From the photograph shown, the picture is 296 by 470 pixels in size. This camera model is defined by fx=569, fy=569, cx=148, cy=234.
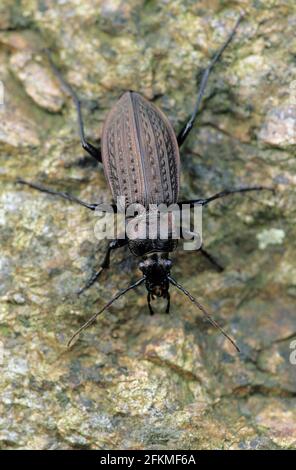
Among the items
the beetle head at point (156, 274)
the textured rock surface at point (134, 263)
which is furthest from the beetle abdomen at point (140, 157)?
the beetle head at point (156, 274)

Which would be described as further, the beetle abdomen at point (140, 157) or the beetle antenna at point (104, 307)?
the beetle abdomen at point (140, 157)

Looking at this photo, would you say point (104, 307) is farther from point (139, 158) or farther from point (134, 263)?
point (139, 158)

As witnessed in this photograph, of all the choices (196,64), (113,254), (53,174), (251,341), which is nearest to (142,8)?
(196,64)

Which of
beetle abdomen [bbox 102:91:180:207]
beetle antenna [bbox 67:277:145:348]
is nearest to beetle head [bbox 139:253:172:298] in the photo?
beetle antenna [bbox 67:277:145:348]

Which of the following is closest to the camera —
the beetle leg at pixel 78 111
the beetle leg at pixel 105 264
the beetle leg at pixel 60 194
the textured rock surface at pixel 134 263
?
the textured rock surface at pixel 134 263

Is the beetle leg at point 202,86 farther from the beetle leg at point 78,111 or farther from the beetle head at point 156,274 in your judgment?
the beetle head at point 156,274

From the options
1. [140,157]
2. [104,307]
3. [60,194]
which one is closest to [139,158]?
[140,157]

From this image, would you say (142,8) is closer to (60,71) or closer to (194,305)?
(60,71)
